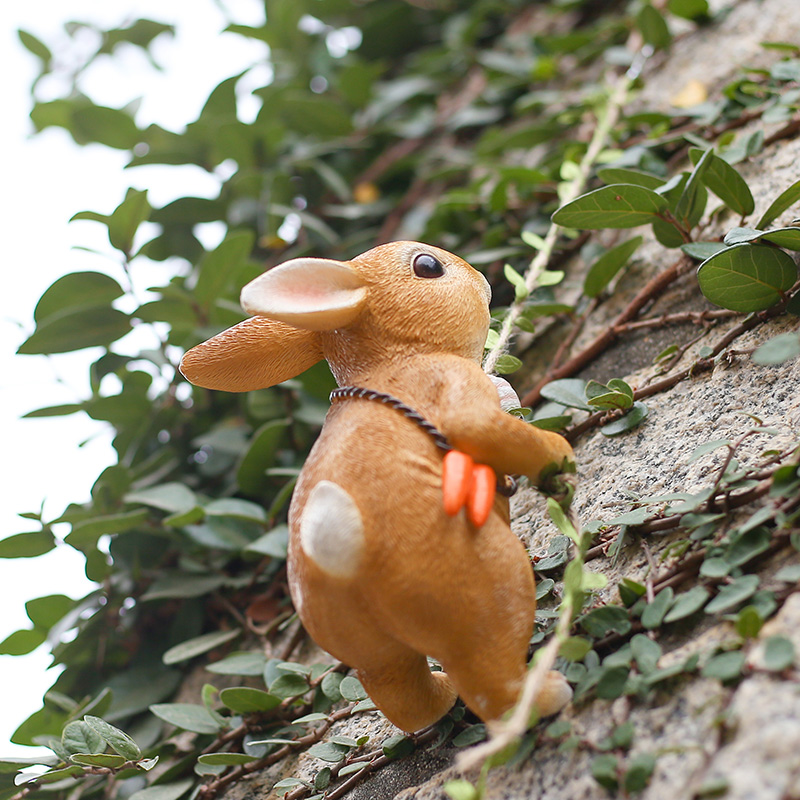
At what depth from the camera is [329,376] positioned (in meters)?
1.05

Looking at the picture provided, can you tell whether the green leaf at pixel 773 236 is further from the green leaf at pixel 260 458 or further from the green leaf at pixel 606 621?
the green leaf at pixel 260 458

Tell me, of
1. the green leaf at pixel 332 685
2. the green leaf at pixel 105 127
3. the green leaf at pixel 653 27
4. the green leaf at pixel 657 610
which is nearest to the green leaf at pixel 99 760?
the green leaf at pixel 332 685

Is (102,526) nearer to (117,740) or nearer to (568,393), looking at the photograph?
(117,740)

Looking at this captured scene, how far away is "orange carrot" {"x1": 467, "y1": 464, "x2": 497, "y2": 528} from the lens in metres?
0.57

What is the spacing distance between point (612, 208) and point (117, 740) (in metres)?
0.82

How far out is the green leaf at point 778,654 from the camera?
48cm

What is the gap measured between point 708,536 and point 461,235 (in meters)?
0.82

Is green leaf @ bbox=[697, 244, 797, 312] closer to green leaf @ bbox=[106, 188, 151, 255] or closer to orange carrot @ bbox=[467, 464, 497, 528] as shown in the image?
orange carrot @ bbox=[467, 464, 497, 528]

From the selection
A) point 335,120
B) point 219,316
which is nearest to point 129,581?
point 219,316

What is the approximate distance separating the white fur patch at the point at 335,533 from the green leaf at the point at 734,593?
279 mm

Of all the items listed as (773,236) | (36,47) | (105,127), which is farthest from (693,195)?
(36,47)

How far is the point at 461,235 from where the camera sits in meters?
1.33

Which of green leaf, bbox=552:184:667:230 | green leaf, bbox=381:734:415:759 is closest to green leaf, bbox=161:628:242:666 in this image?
green leaf, bbox=381:734:415:759

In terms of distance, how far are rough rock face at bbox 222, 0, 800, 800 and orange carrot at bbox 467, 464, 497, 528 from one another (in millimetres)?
183
